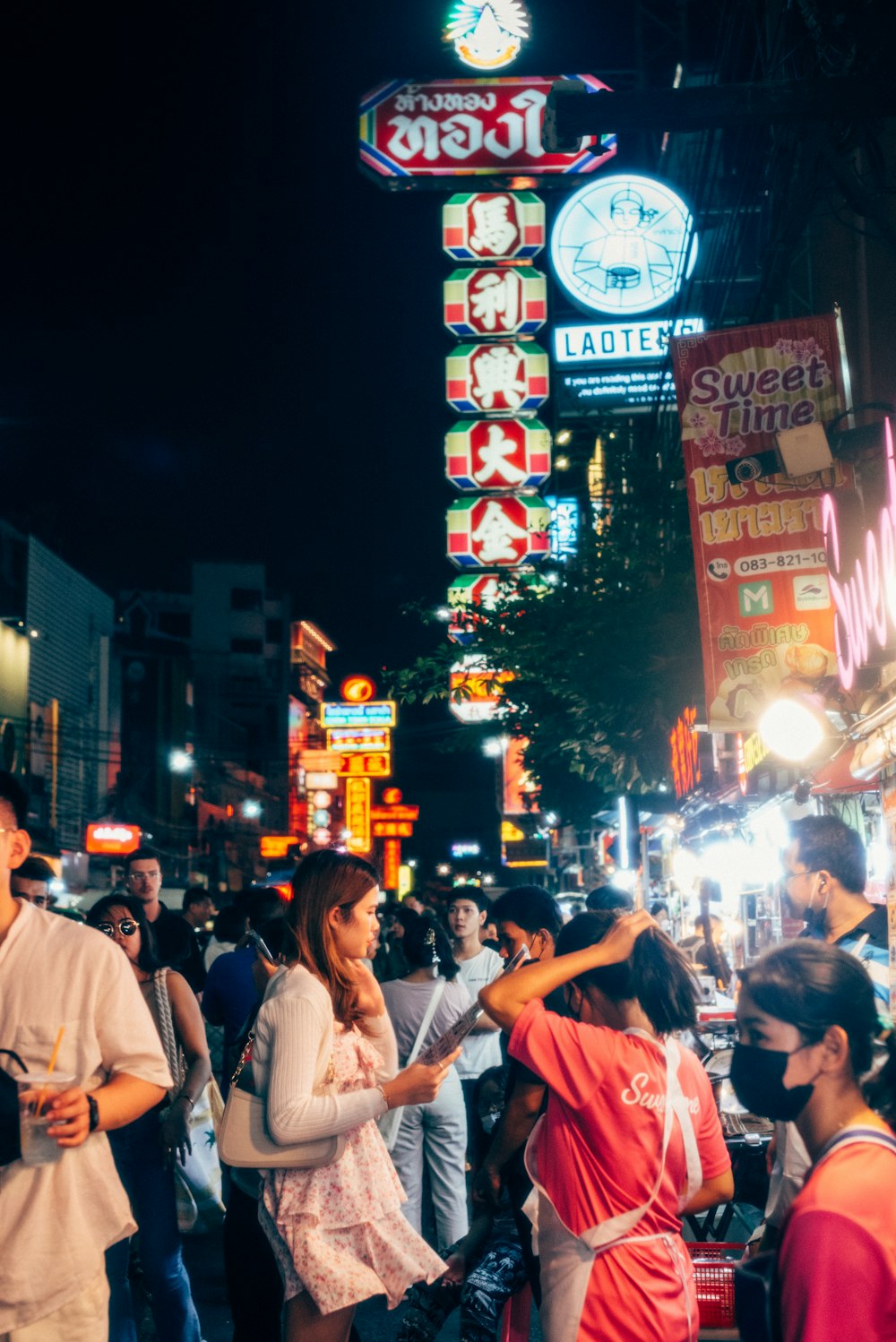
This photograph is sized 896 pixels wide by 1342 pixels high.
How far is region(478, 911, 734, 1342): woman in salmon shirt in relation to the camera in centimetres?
331

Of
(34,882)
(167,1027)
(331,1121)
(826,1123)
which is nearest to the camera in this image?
(826,1123)

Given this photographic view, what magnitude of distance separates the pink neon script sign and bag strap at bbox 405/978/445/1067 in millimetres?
2828

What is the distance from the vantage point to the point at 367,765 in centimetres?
5522

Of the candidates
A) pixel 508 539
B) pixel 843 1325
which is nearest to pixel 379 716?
pixel 508 539

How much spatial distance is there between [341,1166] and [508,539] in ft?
62.6

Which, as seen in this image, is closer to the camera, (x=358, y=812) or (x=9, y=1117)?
(x=9, y=1117)

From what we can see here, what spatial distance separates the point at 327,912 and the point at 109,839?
131ft

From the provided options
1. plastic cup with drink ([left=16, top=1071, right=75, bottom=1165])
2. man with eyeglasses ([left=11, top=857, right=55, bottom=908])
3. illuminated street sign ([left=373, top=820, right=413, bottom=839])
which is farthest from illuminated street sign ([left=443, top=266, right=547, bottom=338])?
illuminated street sign ([left=373, top=820, right=413, bottom=839])

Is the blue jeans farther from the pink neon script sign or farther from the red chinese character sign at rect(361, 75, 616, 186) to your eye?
the red chinese character sign at rect(361, 75, 616, 186)

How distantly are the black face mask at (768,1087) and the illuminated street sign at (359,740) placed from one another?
52.2m

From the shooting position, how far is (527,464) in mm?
22875

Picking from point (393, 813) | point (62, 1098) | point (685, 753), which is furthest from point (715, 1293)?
point (393, 813)

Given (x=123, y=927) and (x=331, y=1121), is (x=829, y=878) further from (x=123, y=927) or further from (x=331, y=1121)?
(x=123, y=927)

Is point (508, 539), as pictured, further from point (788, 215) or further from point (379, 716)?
point (379, 716)
